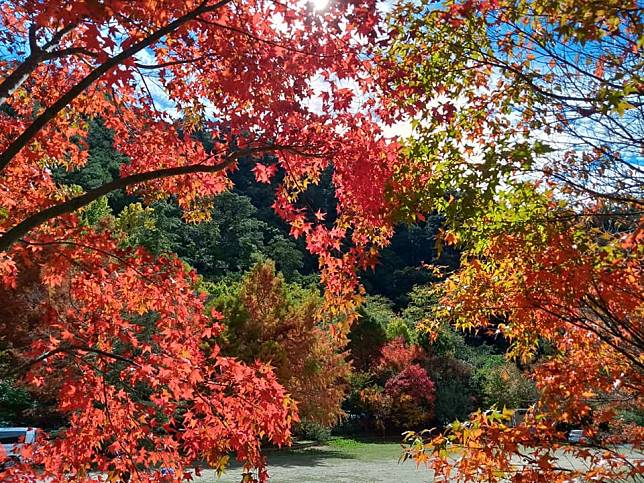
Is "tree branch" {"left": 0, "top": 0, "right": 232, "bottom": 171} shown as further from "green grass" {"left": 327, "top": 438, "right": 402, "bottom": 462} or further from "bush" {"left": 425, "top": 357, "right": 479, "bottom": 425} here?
"bush" {"left": 425, "top": 357, "right": 479, "bottom": 425}

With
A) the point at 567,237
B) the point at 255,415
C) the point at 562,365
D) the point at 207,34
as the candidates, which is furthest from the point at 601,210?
the point at 207,34

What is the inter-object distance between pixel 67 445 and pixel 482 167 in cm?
348

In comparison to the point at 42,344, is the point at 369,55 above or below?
above

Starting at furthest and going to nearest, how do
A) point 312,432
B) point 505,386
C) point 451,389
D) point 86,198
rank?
point 505,386 < point 451,389 < point 312,432 < point 86,198

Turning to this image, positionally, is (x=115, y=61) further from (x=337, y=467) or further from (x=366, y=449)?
(x=366, y=449)

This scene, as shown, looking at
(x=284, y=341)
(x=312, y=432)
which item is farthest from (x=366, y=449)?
(x=284, y=341)

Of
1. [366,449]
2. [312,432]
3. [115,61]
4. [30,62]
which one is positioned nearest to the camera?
[115,61]

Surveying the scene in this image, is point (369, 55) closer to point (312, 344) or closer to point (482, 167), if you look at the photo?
point (482, 167)

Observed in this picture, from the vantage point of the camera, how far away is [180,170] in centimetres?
314

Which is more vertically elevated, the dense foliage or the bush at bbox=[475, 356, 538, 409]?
the dense foliage

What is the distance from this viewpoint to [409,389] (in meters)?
22.4

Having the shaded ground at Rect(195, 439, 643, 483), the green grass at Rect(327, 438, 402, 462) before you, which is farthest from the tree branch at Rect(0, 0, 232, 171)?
the green grass at Rect(327, 438, 402, 462)

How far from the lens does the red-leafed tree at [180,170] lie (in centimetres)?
341

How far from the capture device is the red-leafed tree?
3410 millimetres
